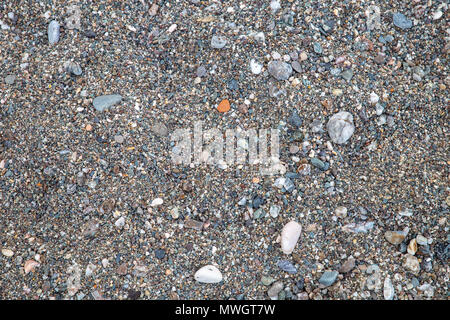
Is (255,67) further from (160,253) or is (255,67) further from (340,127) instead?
(160,253)

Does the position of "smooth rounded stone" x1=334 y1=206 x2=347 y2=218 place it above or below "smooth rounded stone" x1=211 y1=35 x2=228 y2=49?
below

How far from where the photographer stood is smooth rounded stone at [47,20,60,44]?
87.0 inches

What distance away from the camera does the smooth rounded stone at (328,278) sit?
183 cm

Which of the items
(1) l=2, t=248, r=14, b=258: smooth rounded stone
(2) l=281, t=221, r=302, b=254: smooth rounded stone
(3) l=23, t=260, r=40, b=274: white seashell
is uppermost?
(1) l=2, t=248, r=14, b=258: smooth rounded stone

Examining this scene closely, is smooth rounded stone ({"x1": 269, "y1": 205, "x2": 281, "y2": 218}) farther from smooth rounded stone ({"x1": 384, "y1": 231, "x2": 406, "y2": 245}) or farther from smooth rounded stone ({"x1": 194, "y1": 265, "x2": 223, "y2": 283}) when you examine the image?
smooth rounded stone ({"x1": 384, "y1": 231, "x2": 406, "y2": 245})

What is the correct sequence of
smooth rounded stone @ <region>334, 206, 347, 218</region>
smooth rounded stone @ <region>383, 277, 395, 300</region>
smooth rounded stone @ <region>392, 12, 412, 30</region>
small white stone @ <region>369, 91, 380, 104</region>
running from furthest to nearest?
1. smooth rounded stone @ <region>392, 12, 412, 30</region>
2. small white stone @ <region>369, 91, 380, 104</region>
3. smooth rounded stone @ <region>334, 206, 347, 218</region>
4. smooth rounded stone @ <region>383, 277, 395, 300</region>

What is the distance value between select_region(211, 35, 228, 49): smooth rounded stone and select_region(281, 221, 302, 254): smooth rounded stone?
1038 mm

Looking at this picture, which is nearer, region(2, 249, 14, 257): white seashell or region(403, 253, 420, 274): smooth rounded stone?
region(403, 253, 420, 274): smooth rounded stone

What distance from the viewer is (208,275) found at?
1.87 m

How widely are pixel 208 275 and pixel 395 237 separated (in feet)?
3.06

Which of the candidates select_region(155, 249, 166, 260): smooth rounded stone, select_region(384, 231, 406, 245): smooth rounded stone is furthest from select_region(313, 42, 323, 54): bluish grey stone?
select_region(155, 249, 166, 260): smooth rounded stone

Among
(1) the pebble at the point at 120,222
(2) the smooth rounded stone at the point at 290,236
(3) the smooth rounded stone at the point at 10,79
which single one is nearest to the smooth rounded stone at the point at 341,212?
(2) the smooth rounded stone at the point at 290,236

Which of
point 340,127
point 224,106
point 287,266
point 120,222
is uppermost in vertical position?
point 224,106

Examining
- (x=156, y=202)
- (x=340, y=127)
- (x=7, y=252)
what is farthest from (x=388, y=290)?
(x=7, y=252)
